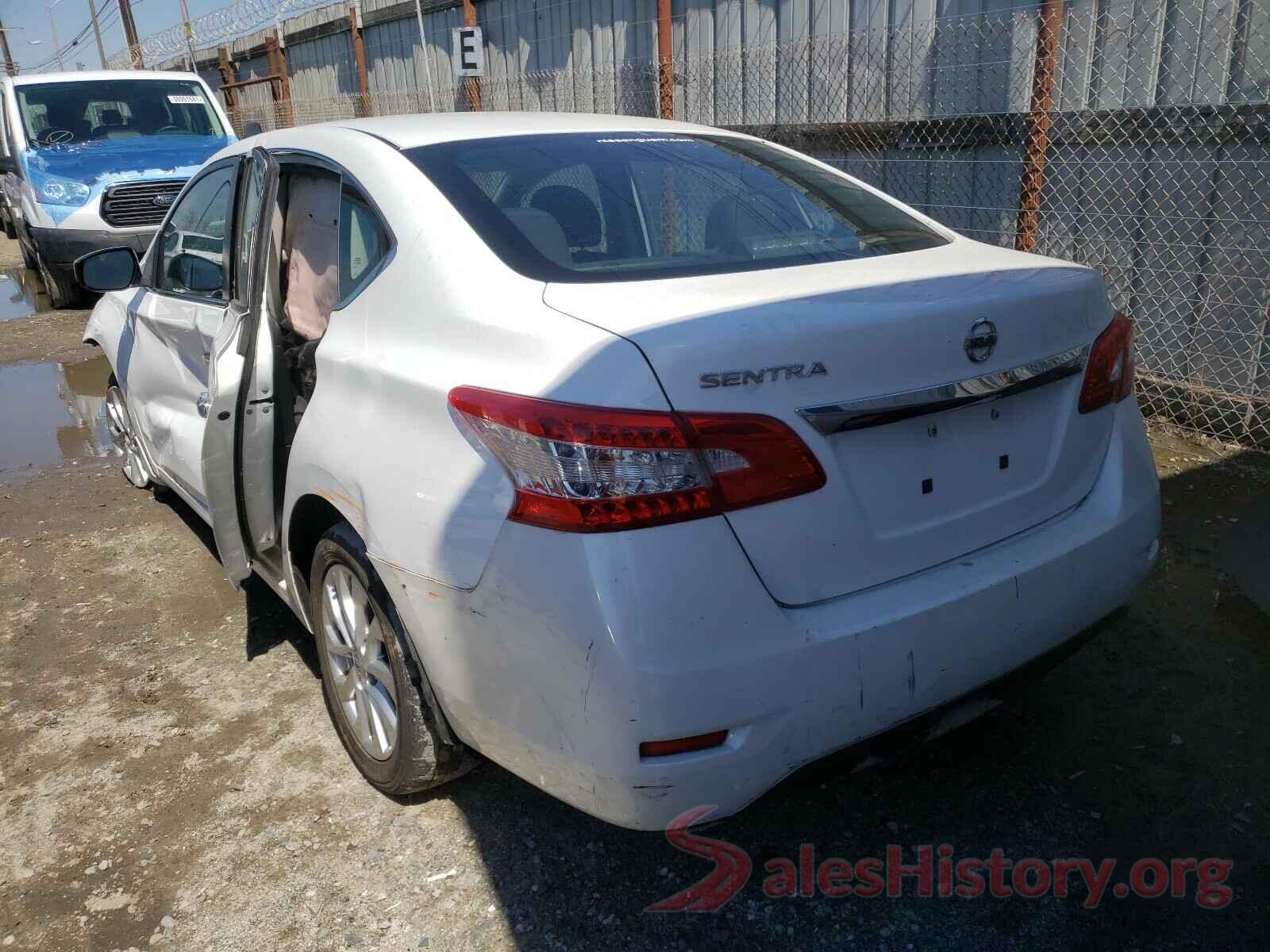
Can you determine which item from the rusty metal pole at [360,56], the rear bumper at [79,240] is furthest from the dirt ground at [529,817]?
the rusty metal pole at [360,56]

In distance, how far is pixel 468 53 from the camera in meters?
9.26

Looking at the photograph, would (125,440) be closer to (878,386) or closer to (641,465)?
(641,465)

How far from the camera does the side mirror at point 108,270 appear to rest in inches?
162

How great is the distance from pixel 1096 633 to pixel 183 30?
18237mm

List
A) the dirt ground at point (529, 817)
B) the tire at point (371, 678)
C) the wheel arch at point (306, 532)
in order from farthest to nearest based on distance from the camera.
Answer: the wheel arch at point (306, 532) → the tire at point (371, 678) → the dirt ground at point (529, 817)

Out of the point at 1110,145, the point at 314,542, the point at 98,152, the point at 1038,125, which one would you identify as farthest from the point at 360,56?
the point at 314,542

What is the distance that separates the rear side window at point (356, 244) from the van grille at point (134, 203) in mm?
7759

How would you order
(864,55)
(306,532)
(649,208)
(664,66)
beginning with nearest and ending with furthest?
(649,208)
(306,532)
(864,55)
(664,66)

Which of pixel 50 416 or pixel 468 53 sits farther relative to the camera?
pixel 468 53

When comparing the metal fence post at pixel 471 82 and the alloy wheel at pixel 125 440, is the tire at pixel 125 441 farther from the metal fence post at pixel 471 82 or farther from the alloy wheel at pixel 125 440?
the metal fence post at pixel 471 82

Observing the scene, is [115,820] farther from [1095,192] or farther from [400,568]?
[1095,192]

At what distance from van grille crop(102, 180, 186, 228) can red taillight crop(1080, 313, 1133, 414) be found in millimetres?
9145

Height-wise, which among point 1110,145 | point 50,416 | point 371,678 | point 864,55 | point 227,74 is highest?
point 227,74

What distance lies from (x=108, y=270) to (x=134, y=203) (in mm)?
6248
